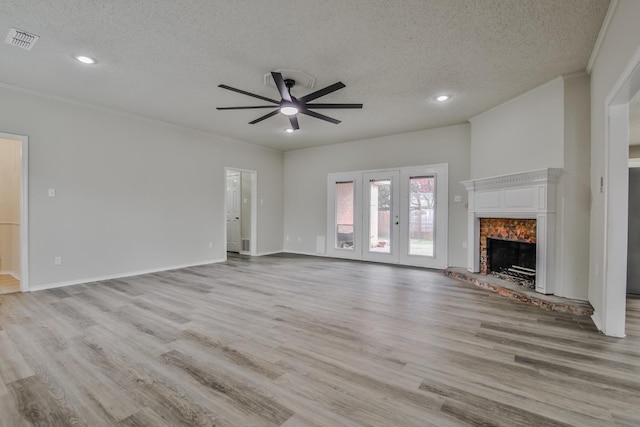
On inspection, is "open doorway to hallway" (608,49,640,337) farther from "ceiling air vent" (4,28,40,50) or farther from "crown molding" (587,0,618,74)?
"ceiling air vent" (4,28,40,50)

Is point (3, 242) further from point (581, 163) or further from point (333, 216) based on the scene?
point (581, 163)

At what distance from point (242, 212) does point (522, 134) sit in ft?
20.8

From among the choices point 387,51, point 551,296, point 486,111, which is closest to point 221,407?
point 387,51

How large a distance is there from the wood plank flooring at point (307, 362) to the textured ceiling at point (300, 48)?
2.83 metres

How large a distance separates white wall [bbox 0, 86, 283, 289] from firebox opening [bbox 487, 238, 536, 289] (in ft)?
17.9

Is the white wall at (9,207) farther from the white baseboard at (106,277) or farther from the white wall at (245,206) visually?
the white wall at (245,206)

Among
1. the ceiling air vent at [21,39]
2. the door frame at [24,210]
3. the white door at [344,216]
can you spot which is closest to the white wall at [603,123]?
the white door at [344,216]

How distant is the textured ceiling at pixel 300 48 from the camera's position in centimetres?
236

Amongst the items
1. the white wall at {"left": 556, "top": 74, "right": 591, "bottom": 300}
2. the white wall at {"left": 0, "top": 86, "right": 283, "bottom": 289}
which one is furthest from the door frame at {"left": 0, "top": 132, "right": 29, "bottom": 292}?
the white wall at {"left": 556, "top": 74, "right": 591, "bottom": 300}

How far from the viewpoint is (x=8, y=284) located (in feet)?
14.1

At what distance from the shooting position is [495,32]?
2.65 metres

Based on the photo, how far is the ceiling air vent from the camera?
2.65m

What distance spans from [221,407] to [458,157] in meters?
5.53

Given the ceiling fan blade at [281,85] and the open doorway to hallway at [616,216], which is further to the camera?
the ceiling fan blade at [281,85]
